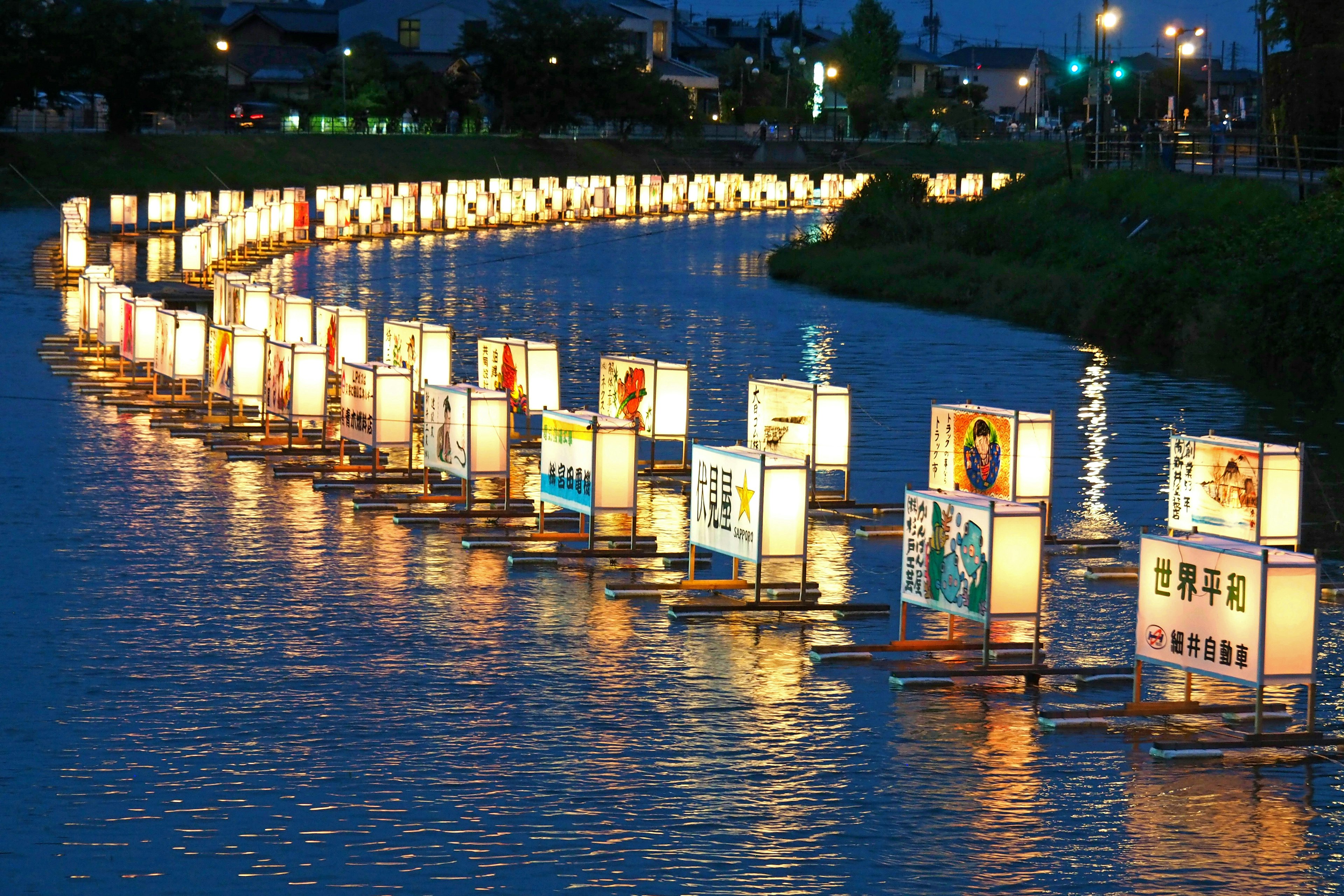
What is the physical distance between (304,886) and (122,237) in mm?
59325

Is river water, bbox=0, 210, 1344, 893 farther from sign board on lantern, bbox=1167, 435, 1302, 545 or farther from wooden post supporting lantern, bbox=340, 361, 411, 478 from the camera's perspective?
sign board on lantern, bbox=1167, 435, 1302, 545

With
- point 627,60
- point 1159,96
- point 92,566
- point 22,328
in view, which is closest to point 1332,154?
point 22,328

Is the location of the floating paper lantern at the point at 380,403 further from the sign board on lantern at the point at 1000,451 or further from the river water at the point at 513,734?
the sign board on lantern at the point at 1000,451

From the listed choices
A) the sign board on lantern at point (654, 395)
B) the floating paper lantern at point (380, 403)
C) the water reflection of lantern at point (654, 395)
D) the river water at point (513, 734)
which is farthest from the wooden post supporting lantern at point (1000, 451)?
the floating paper lantern at point (380, 403)

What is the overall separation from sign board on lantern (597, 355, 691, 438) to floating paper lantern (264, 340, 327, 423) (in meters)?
3.83

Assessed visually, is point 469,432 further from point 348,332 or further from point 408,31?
point 408,31

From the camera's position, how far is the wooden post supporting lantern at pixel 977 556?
1529 cm

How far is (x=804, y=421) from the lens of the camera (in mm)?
23406

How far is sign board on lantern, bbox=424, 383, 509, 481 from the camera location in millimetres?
21891

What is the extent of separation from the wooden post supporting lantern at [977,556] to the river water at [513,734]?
68 centimetres

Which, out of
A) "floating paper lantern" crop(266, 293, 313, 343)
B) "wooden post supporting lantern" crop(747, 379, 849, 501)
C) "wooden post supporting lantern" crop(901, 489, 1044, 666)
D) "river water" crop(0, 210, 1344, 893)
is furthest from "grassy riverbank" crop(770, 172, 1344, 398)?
"wooden post supporting lantern" crop(901, 489, 1044, 666)

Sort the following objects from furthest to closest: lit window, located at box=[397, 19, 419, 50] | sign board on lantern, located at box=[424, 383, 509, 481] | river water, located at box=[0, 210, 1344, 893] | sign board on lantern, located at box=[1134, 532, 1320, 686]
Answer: lit window, located at box=[397, 19, 419, 50] < sign board on lantern, located at box=[424, 383, 509, 481] < sign board on lantern, located at box=[1134, 532, 1320, 686] < river water, located at box=[0, 210, 1344, 893]

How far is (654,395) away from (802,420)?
2143 mm

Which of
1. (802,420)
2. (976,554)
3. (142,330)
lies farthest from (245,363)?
(976,554)
